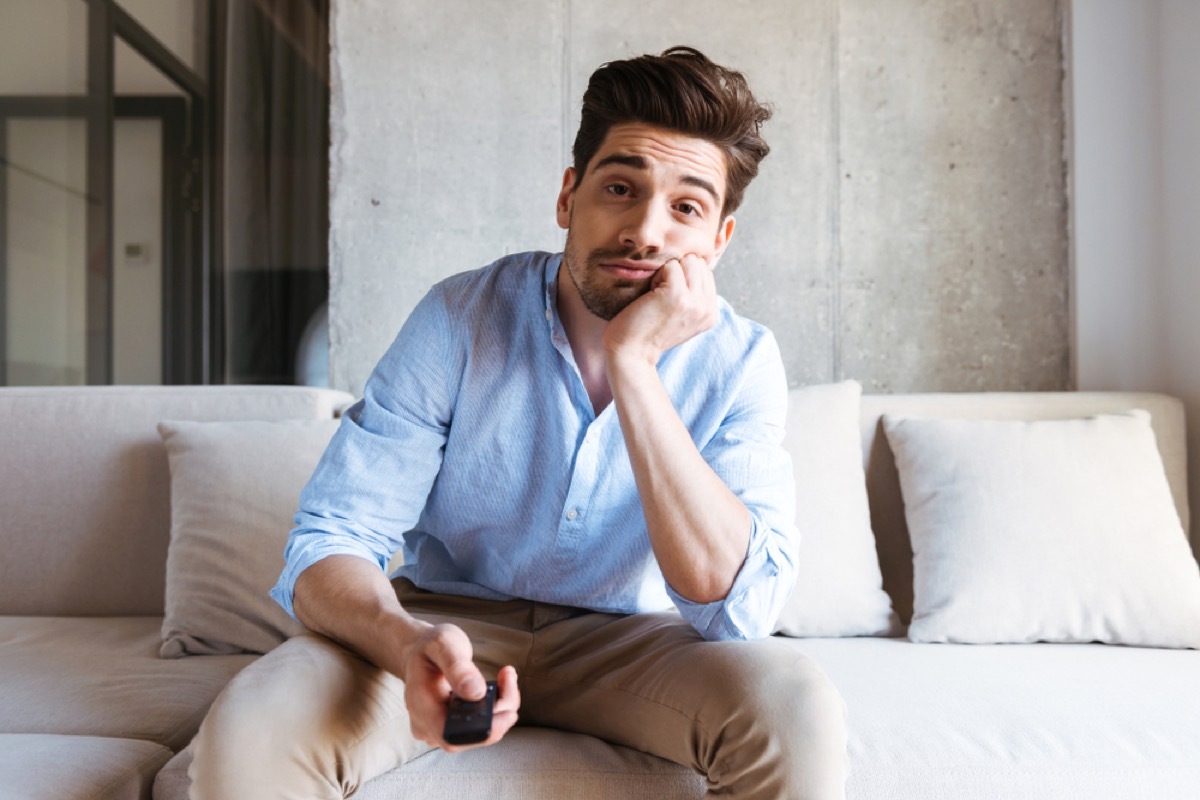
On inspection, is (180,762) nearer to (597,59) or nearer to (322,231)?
(322,231)

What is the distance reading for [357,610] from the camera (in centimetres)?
115

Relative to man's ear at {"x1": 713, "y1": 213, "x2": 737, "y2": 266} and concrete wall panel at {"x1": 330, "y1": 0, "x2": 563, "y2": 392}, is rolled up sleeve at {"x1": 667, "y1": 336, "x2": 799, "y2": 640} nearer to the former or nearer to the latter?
man's ear at {"x1": 713, "y1": 213, "x2": 737, "y2": 266}

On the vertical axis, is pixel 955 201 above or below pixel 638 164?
above

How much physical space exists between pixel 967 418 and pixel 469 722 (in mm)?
1565

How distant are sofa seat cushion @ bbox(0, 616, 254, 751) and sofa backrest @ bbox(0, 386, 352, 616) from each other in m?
0.08

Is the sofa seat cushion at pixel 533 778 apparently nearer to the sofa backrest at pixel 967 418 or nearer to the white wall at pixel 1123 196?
the sofa backrest at pixel 967 418

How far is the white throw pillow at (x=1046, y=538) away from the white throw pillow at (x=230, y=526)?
1.25 metres

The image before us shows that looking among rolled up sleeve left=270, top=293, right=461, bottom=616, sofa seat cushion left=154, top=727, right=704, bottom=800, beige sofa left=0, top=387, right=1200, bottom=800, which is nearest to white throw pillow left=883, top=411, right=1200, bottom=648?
beige sofa left=0, top=387, right=1200, bottom=800

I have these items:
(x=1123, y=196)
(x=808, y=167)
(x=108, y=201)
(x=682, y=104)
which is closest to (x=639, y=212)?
(x=682, y=104)

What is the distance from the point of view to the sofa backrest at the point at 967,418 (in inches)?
83.0

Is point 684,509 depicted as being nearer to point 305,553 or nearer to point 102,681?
point 305,553

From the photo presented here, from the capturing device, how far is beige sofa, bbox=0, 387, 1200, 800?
1.24m

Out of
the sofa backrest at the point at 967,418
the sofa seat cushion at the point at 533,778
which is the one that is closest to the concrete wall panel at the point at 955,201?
the sofa backrest at the point at 967,418

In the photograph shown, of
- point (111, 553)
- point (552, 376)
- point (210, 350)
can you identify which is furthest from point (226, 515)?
point (210, 350)
